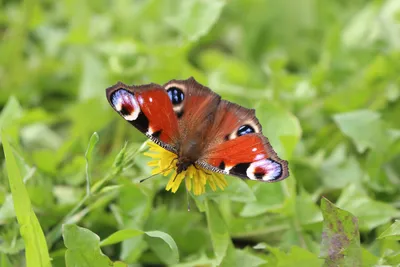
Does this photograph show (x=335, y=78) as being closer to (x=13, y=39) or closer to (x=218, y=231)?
(x=218, y=231)

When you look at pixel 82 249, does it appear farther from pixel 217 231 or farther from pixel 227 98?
pixel 227 98

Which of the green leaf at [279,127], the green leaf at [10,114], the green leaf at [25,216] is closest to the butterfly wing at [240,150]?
the green leaf at [279,127]

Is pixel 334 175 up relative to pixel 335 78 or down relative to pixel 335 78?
down

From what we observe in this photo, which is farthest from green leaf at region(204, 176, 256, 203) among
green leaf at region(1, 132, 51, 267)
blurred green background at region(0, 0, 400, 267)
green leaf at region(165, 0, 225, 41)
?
green leaf at region(165, 0, 225, 41)

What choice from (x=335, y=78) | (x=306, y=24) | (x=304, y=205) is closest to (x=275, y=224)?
(x=304, y=205)

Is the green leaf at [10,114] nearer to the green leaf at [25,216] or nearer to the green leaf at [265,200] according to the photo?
the green leaf at [25,216]

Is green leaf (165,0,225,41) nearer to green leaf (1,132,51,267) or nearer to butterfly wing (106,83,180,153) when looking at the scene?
butterfly wing (106,83,180,153)
